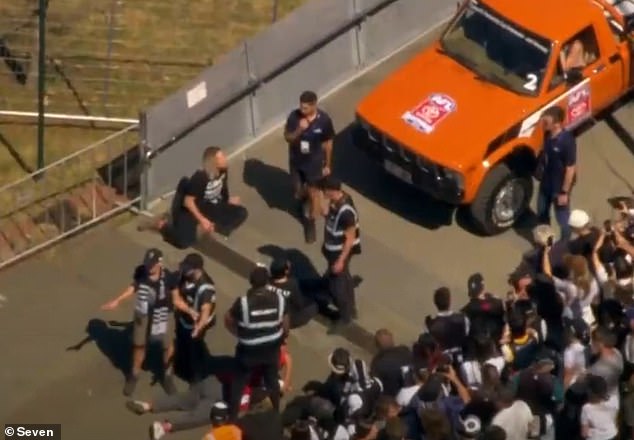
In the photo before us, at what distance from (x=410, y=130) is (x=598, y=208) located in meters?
2.42

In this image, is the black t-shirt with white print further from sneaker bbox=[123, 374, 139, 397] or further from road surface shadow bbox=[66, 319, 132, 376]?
sneaker bbox=[123, 374, 139, 397]

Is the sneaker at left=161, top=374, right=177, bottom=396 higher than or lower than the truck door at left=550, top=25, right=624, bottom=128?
lower

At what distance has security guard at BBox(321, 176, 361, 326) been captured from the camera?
17766 millimetres

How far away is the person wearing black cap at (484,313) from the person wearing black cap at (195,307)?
233cm

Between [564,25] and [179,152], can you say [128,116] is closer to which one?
[179,152]

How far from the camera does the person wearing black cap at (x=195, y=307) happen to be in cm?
1692

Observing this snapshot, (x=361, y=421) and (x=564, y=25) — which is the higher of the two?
(x=564, y=25)

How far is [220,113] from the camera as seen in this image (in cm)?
2067

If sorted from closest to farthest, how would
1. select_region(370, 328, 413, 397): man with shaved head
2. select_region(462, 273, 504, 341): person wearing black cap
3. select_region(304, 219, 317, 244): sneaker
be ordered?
select_region(370, 328, 413, 397): man with shaved head
select_region(462, 273, 504, 341): person wearing black cap
select_region(304, 219, 317, 244): sneaker

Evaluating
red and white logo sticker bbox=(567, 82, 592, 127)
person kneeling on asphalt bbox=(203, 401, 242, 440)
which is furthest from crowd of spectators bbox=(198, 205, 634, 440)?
red and white logo sticker bbox=(567, 82, 592, 127)

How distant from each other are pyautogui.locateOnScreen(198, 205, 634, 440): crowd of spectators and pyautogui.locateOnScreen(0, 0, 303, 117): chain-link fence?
6.18 meters

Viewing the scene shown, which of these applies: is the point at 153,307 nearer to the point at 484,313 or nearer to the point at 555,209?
the point at 484,313

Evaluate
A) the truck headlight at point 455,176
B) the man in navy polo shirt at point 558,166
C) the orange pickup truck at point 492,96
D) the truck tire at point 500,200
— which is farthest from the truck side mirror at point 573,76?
the truck headlight at point 455,176

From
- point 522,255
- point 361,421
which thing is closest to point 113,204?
point 522,255
